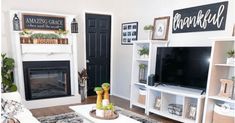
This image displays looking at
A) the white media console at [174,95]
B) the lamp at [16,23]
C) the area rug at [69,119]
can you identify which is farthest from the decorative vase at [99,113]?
the lamp at [16,23]

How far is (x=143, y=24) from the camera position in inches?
166

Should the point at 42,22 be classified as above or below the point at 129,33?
above

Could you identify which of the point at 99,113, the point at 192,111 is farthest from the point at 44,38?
the point at 192,111

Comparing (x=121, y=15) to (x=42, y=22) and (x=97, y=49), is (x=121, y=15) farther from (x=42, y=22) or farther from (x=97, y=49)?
(x=42, y=22)

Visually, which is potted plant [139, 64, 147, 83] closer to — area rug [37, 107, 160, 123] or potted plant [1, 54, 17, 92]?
area rug [37, 107, 160, 123]

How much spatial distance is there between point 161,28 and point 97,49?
1.75m

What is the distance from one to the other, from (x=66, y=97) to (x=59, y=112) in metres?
0.57

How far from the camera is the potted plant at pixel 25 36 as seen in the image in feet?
12.2

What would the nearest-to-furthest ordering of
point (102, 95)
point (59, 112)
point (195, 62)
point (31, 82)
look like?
1. point (102, 95)
2. point (195, 62)
3. point (59, 112)
4. point (31, 82)

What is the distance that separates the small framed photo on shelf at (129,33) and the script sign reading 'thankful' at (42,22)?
1.45m

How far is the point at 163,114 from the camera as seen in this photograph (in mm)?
3332

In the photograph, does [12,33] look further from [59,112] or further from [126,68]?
[126,68]

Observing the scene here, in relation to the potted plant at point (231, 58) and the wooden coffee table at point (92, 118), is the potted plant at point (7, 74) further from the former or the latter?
the potted plant at point (231, 58)

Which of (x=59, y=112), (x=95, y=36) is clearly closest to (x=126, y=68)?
(x=95, y=36)
